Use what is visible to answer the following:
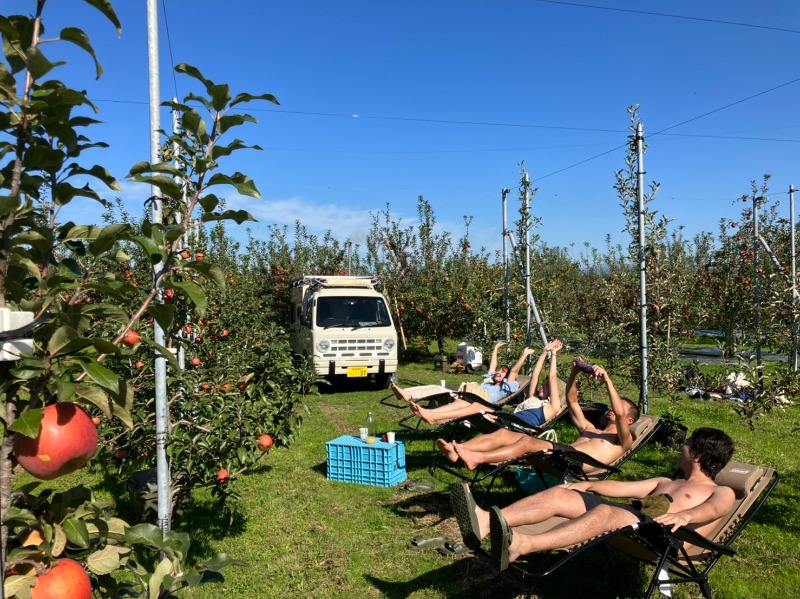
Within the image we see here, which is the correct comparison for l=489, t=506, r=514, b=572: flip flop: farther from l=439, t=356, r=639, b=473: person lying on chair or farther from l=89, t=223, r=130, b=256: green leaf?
l=89, t=223, r=130, b=256: green leaf

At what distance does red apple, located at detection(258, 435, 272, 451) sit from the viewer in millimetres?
3958

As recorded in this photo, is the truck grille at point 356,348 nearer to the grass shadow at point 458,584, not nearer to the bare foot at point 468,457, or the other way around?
the bare foot at point 468,457

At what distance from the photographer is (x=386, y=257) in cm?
1745

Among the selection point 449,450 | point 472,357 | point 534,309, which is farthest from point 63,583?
point 472,357

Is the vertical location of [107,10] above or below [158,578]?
above

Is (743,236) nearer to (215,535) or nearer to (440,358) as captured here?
(440,358)

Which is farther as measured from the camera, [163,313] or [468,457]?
[468,457]

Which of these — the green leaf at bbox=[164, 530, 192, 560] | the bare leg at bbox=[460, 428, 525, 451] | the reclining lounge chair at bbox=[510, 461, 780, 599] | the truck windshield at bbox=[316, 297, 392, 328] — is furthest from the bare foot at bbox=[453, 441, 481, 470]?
the truck windshield at bbox=[316, 297, 392, 328]

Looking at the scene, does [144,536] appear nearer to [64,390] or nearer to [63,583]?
[63,583]

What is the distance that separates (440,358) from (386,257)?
4474 mm

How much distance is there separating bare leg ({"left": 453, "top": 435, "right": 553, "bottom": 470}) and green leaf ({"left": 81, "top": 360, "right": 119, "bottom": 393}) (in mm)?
3758

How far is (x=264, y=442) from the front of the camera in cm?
→ 406

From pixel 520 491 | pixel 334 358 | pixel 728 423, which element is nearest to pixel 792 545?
pixel 520 491

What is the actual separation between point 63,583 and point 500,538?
2.20 metres
